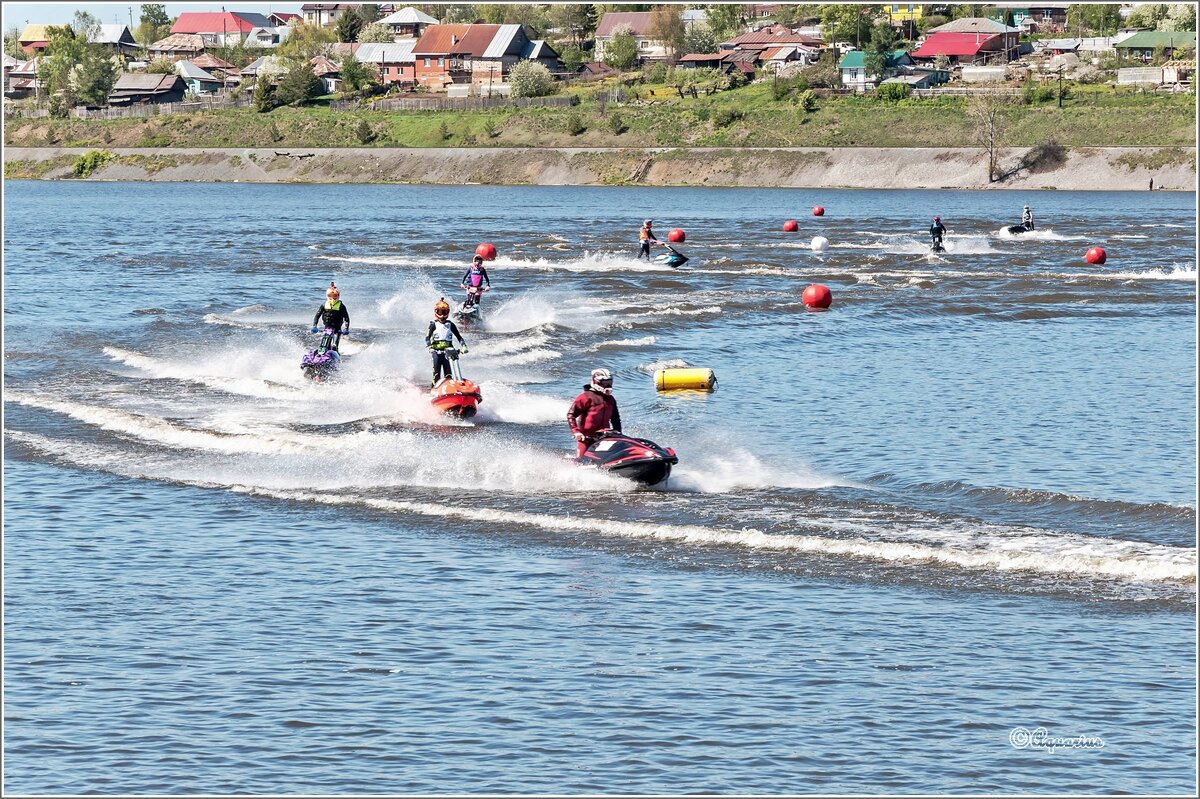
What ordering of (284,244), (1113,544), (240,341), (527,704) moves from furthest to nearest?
(284,244) → (240,341) → (1113,544) → (527,704)

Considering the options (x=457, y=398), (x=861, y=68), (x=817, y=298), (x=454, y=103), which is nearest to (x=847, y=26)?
(x=861, y=68)

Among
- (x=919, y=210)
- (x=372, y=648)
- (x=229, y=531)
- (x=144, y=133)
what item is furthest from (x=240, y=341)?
(x=144, y=133)

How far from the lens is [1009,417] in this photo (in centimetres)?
2883

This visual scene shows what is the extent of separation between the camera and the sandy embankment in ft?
358

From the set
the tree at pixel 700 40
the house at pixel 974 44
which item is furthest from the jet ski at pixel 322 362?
the tree at pixel 700 40

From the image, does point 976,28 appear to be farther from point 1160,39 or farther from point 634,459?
point 634,459

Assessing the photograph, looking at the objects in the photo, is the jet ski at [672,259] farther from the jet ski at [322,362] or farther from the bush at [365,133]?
the bush at [365,133]

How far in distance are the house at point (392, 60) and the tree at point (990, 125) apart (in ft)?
238

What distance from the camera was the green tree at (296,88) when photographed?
154m

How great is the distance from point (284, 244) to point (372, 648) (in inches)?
2314

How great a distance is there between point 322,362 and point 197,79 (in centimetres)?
16322

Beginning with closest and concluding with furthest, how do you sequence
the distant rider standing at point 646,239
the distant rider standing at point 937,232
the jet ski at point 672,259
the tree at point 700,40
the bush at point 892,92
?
the distant rider standing at point 646,239, the jet ski at point 672,259, the distant rider standing at point 937,232, the bush at point 892,92, the tree at point 700,40

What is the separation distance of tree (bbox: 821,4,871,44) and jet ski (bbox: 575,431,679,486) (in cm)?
14622

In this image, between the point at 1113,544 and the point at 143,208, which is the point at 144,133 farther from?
the point at 1113,544
